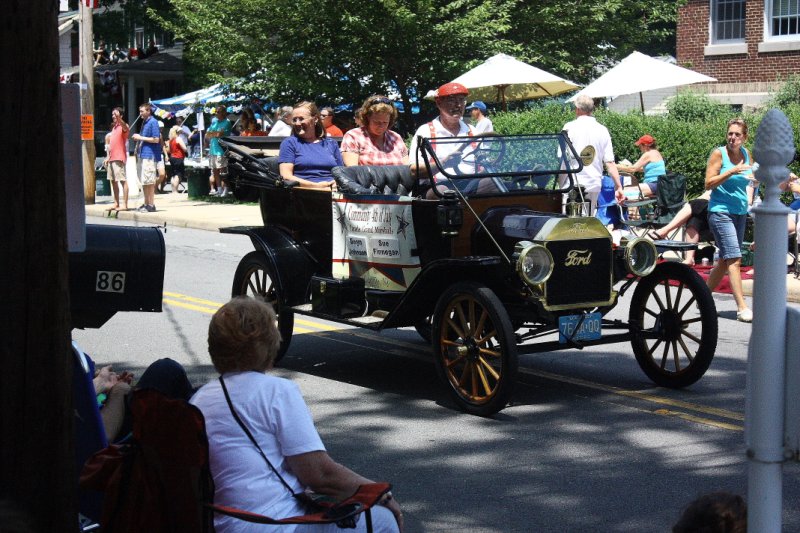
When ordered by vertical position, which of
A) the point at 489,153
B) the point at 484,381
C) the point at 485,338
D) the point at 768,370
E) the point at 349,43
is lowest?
the point at 484,381

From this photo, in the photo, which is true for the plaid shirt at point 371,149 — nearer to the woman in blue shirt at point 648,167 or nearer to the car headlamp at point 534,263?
the car headlamp at point 534,263

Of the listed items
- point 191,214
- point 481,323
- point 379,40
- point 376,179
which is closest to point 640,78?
point 379,40

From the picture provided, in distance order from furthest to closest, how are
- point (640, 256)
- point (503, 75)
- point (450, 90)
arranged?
point (503, 75)
point (450, 90)
point (640, 256)

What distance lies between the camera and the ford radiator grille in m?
7.58

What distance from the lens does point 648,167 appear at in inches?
677

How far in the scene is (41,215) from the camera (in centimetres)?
356

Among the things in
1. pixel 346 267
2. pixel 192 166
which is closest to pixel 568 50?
pixel 192 166

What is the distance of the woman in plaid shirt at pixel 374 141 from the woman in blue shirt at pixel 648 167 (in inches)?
324

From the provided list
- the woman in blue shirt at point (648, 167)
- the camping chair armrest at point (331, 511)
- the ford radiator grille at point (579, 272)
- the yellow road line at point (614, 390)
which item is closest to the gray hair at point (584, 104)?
the yellow road line at point (614, 390)

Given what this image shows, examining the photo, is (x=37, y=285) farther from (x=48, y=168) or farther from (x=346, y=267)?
(x=346, y=267)

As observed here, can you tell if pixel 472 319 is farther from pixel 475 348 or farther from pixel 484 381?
pixel 484 381

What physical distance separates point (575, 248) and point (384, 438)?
1.70 m

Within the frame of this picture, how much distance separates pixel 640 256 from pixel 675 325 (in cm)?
51

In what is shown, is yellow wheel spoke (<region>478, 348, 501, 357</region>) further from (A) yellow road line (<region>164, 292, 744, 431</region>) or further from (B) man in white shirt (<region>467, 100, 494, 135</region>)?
(B) man in white shirt (<region>467, 100, 494, 135</region>)
